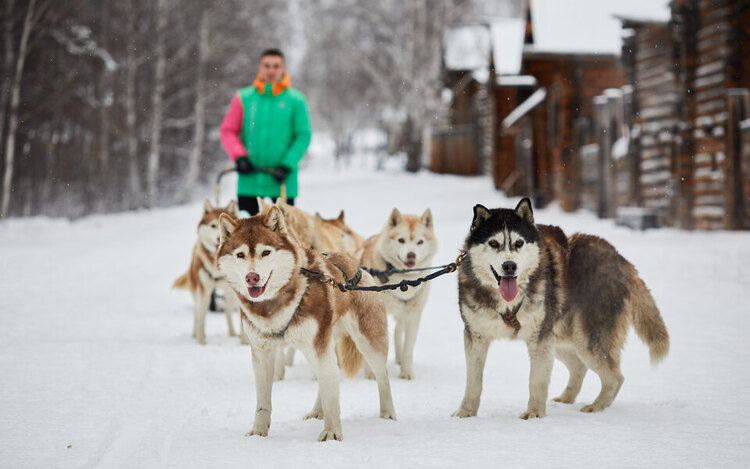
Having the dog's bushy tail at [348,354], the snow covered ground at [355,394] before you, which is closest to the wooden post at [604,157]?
the snow covered ground at [355,394]

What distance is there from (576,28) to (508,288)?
15.2 meters

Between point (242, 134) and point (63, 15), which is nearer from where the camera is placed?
point (242, 134)

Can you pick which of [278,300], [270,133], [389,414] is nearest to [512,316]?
[389,414]

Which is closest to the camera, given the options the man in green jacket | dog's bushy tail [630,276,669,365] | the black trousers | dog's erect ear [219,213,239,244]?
dog's erect ear [219,213,239,244]

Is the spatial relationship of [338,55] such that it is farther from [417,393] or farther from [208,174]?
[417,393]

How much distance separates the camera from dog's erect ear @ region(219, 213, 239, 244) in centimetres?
312

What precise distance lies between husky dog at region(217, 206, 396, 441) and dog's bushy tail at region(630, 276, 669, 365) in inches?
64.5

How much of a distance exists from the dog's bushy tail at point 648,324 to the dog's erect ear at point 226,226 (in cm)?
220

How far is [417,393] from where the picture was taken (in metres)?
4.26

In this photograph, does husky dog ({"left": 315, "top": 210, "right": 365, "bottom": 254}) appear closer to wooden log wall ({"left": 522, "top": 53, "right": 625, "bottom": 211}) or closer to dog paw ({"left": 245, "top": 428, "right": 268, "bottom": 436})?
dog paw ({"left": 245, "top": 428, "right": 268, "bottom": 436})


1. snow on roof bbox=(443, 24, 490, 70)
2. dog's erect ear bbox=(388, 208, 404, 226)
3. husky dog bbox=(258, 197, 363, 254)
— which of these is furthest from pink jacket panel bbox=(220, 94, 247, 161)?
snow on roof bbox=(443, 24, 490, 70)

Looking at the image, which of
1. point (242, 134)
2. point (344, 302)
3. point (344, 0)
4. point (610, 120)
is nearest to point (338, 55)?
point (344, 0)

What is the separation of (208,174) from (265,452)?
2762 centimetres

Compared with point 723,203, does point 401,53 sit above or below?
above
